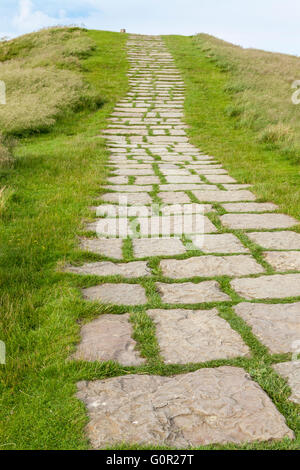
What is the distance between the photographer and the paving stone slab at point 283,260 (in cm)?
344

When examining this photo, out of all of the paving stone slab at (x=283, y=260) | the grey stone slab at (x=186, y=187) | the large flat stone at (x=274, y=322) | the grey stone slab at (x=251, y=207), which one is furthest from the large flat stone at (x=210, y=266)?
the grey stone slab at (x=186, y=187)

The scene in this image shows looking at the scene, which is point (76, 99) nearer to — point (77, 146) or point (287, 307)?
point (77, 146)

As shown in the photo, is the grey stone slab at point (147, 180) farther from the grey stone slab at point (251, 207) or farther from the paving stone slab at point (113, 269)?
the paving stone slab at point (113, 269)

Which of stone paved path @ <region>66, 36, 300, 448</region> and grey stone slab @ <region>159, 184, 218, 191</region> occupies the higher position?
grey stone slab @ <region>159, 184, 218, 191</region>

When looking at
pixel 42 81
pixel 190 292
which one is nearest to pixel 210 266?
pixel 190 292

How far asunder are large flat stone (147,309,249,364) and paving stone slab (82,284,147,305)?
7.7 inches

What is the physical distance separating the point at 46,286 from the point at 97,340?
74cm

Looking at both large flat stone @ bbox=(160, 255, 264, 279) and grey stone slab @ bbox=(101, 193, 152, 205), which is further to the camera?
grey stone slab @ bbox=(101, 193, 152, 205)

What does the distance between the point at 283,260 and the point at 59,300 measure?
183 cm

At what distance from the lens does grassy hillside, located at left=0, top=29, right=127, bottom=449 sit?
1.88m

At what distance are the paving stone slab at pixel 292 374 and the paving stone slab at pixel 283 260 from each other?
1250 millimetres

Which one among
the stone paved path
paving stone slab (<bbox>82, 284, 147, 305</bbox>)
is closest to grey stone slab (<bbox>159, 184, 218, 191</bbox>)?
the stone paved path

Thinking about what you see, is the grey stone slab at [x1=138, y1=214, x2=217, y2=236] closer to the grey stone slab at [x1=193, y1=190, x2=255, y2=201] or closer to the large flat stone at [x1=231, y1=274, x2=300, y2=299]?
the grey stone slab at [x1=193, y1=190, x2=255, y2=201]
